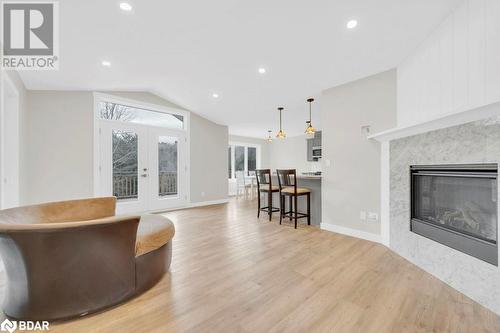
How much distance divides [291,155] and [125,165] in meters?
6.34

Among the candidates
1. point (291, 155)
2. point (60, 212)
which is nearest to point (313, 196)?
point (60, 212)

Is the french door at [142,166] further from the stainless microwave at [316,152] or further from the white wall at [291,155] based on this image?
the white wall at [291,155]

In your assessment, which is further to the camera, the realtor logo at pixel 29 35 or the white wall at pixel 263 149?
the white wall at pixel 263 149

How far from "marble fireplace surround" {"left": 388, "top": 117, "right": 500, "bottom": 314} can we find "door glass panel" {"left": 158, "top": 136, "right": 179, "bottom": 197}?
470 centimetres

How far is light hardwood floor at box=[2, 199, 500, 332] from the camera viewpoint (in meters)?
1.45

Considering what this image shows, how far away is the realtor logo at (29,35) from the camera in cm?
212

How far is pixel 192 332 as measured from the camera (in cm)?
138

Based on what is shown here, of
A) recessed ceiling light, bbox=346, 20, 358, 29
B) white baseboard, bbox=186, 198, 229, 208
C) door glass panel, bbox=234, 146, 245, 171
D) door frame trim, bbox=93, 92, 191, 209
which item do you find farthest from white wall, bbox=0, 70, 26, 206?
door glass panel, bbox=234, 146, 245, 171

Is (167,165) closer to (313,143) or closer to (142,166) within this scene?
(142,166)

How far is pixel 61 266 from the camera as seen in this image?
1.46m

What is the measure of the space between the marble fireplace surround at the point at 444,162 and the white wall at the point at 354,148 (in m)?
0.36

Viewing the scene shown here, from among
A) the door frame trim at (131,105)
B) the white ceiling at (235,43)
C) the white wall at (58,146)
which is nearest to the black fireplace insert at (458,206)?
the white ceiling at (235,43)

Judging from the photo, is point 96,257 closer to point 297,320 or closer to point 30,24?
point 297,320

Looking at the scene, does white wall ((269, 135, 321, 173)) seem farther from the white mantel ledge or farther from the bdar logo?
the bdar logo
